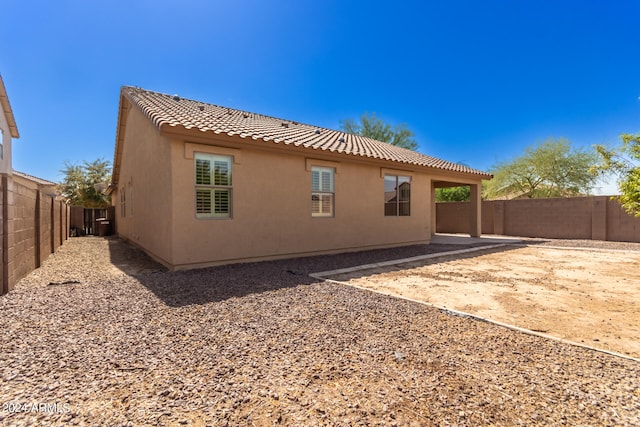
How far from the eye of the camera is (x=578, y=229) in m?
14.6

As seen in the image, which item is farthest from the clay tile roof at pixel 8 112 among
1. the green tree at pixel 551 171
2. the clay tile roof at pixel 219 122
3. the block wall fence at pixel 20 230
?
the green tree at pixel 551 171

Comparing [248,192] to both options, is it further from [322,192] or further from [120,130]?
[120,130]

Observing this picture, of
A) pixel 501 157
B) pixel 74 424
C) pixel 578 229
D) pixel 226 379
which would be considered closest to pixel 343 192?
pixel 226 379

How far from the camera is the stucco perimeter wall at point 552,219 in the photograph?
1358cm

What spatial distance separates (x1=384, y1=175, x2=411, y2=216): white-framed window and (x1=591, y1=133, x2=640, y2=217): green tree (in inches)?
250

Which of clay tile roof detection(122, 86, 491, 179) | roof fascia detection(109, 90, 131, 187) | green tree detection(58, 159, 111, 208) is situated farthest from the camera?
green tree detection(58, 159, 111, 208)

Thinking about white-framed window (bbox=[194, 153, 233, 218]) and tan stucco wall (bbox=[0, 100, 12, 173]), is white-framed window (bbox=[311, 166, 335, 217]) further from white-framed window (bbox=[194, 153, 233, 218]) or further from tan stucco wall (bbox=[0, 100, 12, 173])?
tan stucco wall (bbox=[0, 100, 12, 173])

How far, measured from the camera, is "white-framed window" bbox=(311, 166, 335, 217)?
367 inches

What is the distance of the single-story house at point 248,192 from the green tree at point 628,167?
6.01m

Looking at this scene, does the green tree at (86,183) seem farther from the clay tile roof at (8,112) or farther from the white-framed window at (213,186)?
the white-framed window at (213,186)

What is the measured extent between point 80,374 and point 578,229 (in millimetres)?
A: 18895

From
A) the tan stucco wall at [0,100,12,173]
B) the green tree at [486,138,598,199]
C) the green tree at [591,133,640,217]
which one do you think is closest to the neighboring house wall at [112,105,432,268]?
the green tree at [591,133,640,217]

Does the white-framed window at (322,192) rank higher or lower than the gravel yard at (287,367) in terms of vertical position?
higher

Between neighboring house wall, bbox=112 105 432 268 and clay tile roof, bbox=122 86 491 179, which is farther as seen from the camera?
clay tile roof, bbox=122 86 491 179
